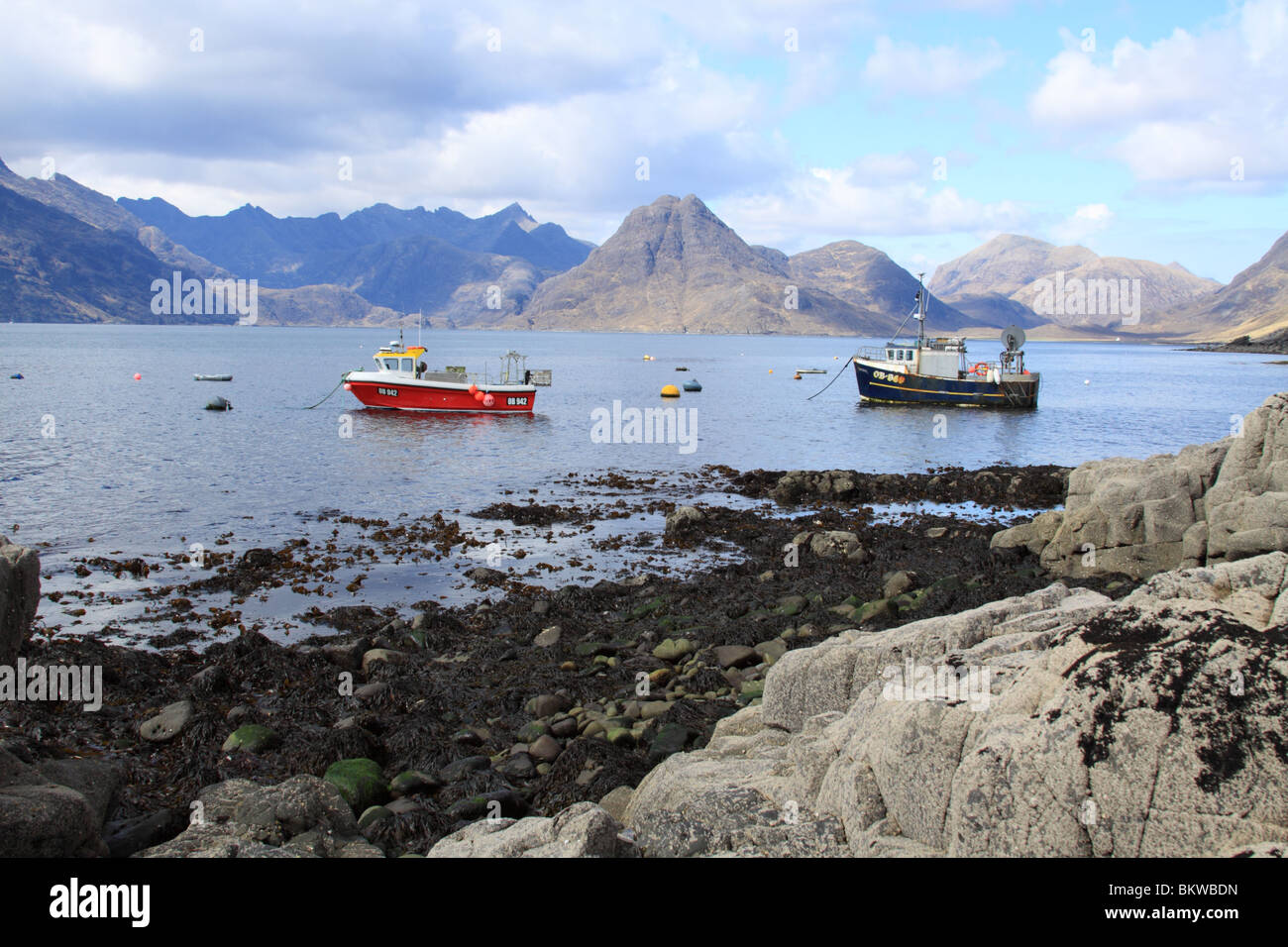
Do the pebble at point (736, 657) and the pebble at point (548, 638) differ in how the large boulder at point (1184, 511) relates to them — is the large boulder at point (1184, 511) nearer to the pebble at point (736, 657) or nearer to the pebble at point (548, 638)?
the pebble at point (736, 657)

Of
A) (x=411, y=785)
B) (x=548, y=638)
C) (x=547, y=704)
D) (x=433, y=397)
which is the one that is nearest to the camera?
(x=411, y=785)

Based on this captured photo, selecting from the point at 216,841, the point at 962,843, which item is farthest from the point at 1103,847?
the point at 216,841

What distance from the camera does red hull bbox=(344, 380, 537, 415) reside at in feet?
170

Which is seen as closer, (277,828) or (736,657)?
(277,828)

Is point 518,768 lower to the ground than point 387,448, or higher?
lower

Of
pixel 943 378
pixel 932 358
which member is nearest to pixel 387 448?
pixel 943 378

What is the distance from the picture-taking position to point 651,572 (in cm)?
1973

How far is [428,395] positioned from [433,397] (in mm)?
346

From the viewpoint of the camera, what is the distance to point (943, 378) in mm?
63375

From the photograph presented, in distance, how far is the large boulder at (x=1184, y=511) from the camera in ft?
53.9

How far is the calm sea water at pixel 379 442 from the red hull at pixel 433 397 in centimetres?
95

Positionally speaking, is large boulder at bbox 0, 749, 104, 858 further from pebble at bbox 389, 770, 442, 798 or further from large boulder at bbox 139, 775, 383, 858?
pebble at bbox 389, 770, 442, 798

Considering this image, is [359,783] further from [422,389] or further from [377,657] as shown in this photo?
[422,389]
